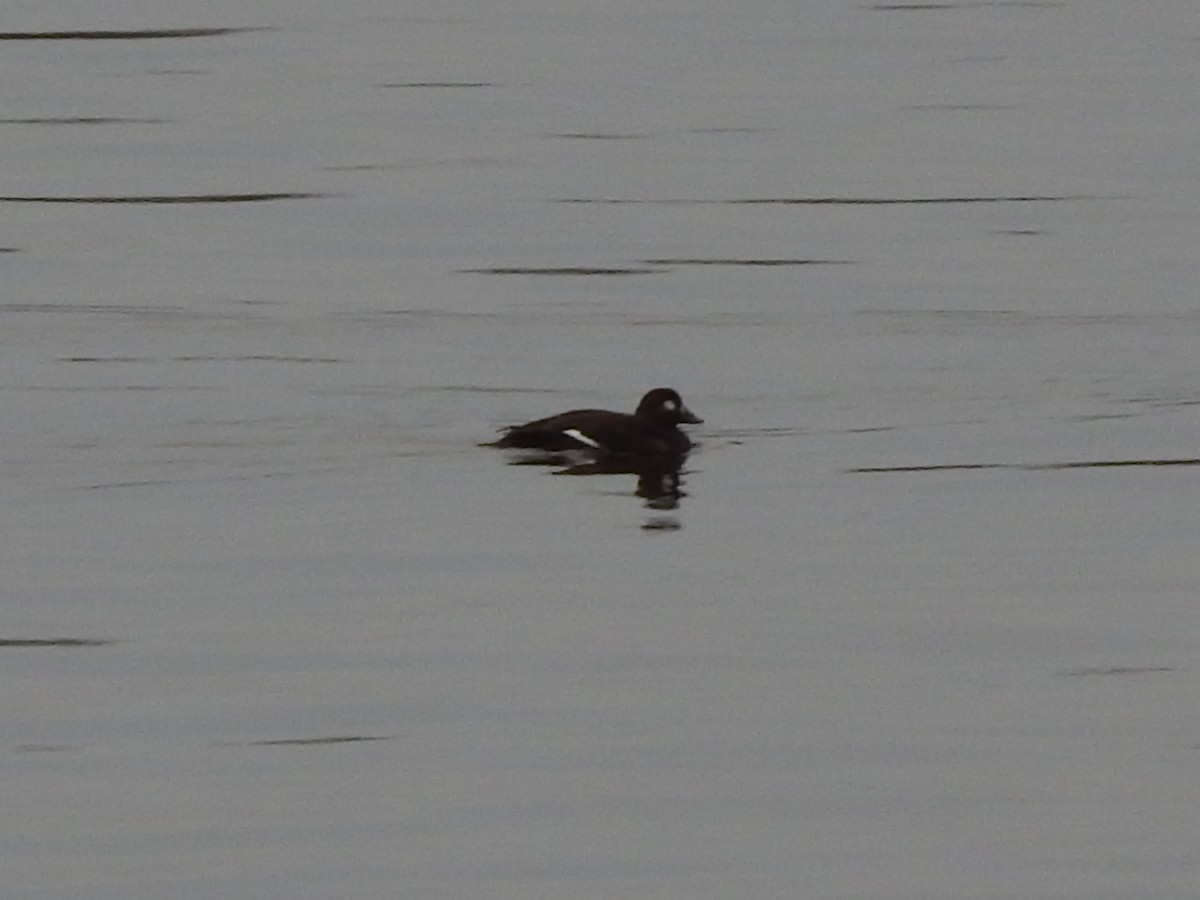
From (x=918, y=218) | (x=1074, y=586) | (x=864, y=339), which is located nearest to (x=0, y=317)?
(x=864, y=339)

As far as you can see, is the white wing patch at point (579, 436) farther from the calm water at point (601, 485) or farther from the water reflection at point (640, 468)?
the calm water at point (601, 485)

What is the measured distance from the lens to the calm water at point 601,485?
10.0m

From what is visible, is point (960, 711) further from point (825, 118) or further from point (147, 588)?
point (825, 118)

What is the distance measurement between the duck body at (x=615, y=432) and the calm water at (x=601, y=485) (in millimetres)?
237

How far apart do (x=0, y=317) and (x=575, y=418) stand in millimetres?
4827

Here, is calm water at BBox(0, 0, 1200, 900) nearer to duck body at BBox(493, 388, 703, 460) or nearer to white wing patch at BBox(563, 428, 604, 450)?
duck body at BBox(493, 388, 703, 460)

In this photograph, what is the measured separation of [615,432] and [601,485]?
16.0 inches

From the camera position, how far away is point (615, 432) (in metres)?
16.3

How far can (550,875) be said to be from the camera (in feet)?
31.3

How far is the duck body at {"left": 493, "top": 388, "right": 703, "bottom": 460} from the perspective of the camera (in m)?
16.2

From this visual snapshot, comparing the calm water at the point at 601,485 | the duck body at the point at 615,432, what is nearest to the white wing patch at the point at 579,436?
the duck body at the point at 615,432

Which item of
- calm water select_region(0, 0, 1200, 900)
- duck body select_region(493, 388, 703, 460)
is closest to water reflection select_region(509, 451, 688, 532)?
duck body select_region(493, 388, 703, 460)

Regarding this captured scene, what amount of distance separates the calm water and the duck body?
237mm

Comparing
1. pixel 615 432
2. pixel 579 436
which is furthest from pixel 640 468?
pixel 579 436
